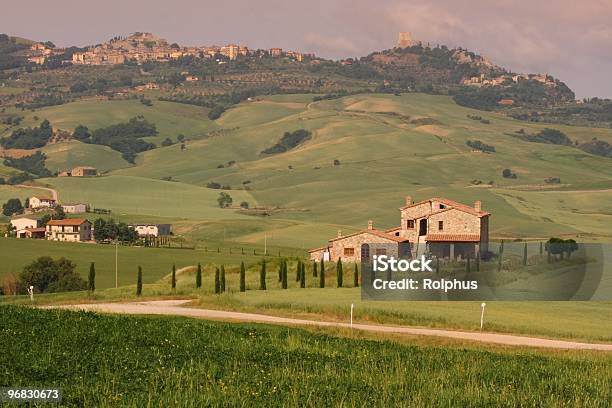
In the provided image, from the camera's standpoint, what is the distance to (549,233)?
17812 centimetres

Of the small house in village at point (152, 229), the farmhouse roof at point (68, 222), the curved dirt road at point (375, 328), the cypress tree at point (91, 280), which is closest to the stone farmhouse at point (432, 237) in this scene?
the cypress tree at point (91, 280)

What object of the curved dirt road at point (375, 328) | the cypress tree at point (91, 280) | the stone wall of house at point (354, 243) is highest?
the stone wall of house at point (354, 243)

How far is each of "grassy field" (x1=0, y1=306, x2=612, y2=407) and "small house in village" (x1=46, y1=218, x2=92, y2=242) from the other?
130 metres

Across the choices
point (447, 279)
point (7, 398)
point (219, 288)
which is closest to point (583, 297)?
point (447, 279)

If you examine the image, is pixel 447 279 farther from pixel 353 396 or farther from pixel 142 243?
pixel 142 243

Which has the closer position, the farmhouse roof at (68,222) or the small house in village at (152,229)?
the farmhouse roof at (68,222)

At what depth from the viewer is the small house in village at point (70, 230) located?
168750 millimetres

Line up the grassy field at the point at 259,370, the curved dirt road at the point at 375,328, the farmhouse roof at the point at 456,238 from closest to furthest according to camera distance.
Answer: the grassy field at the point at 259,370
the curved dirt road at the point at 375,328
the farmhouse roof at the point at 456,238

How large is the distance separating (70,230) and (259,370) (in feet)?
477

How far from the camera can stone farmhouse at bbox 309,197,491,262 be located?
103 meters

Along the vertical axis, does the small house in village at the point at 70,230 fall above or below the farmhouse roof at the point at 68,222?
below

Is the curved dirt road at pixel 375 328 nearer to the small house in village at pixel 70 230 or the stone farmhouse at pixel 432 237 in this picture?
the stone farmhouse at pixel 432 237

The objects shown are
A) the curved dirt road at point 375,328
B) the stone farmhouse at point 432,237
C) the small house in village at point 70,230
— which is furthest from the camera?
the small house in village at point 70,230

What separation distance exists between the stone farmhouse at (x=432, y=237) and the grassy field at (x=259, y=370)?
62.2 meters
